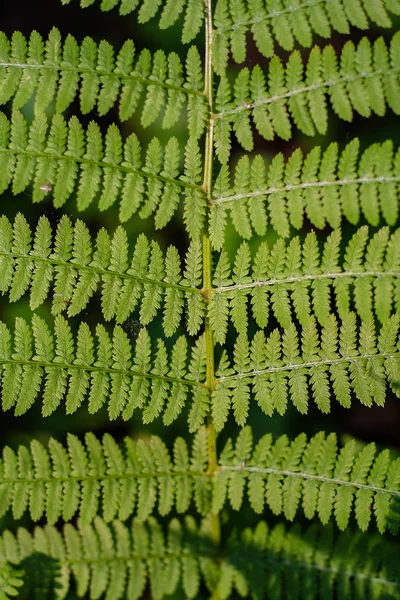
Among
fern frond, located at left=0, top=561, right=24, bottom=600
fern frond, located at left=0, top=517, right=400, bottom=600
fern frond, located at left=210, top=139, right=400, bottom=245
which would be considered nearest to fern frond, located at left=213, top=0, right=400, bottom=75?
fern frond, located at left=210, top=139, right=400, bottom=245

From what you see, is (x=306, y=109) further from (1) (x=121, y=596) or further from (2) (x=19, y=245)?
(1) (x=121, y=596)

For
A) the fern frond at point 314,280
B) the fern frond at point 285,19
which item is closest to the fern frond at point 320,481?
the fern frond at point 314,280

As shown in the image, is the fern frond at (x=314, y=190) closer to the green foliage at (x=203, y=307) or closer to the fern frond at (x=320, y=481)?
the green foliage at (x=203, y=307)

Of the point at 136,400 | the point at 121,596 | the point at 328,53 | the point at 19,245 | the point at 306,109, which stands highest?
the point at 328,53

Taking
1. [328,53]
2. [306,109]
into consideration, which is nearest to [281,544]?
[306,109]

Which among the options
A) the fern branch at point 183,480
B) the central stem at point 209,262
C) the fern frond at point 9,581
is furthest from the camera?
the central stem at point 209,262

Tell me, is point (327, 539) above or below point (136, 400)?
below

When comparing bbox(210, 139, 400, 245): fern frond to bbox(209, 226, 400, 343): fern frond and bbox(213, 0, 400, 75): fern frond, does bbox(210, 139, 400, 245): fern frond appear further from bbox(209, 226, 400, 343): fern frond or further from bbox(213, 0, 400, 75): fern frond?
bbox(213, 0, 400, 75): fern frond
